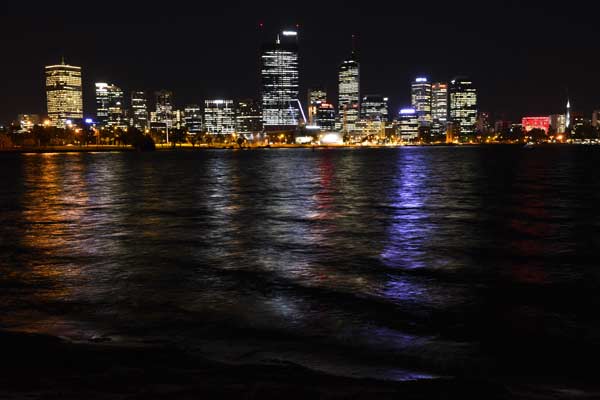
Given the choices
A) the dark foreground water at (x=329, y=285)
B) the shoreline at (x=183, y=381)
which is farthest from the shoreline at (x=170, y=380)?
the dark foreground water at (x=329, y=285)

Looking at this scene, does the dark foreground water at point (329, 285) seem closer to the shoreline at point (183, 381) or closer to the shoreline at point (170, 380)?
the shoreline at point (183, 381)

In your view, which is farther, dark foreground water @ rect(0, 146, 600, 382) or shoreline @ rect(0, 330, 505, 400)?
dark foreground water @ rect(0, 146, 600, 382)

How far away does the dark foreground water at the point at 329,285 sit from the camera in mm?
9359

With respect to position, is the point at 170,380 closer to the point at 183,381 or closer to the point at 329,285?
the point at 183,381

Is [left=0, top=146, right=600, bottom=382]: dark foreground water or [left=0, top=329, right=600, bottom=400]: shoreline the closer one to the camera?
[left=0, top=329, right=600, bottom=400]: shoreline

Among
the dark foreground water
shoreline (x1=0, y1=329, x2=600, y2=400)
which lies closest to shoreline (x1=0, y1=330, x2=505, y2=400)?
shoreline (x1=0, y1=329, x2=600, y2=400)

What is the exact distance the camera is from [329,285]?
13.9 meters

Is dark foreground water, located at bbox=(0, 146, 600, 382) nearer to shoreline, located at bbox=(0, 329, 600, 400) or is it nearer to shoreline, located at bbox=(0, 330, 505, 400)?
shoreline, located at bbox=(0, 329, 600, 400)

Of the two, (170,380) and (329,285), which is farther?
(329,285)

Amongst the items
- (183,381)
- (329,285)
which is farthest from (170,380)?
(329,285)

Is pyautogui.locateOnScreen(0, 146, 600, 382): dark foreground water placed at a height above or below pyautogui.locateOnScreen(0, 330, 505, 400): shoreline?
below

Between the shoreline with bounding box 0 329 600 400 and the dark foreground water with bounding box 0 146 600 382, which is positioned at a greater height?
the shoreline with bounding box 0 329 600 400

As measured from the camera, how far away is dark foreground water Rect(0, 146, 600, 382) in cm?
936

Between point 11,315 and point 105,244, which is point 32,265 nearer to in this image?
point 105,244
